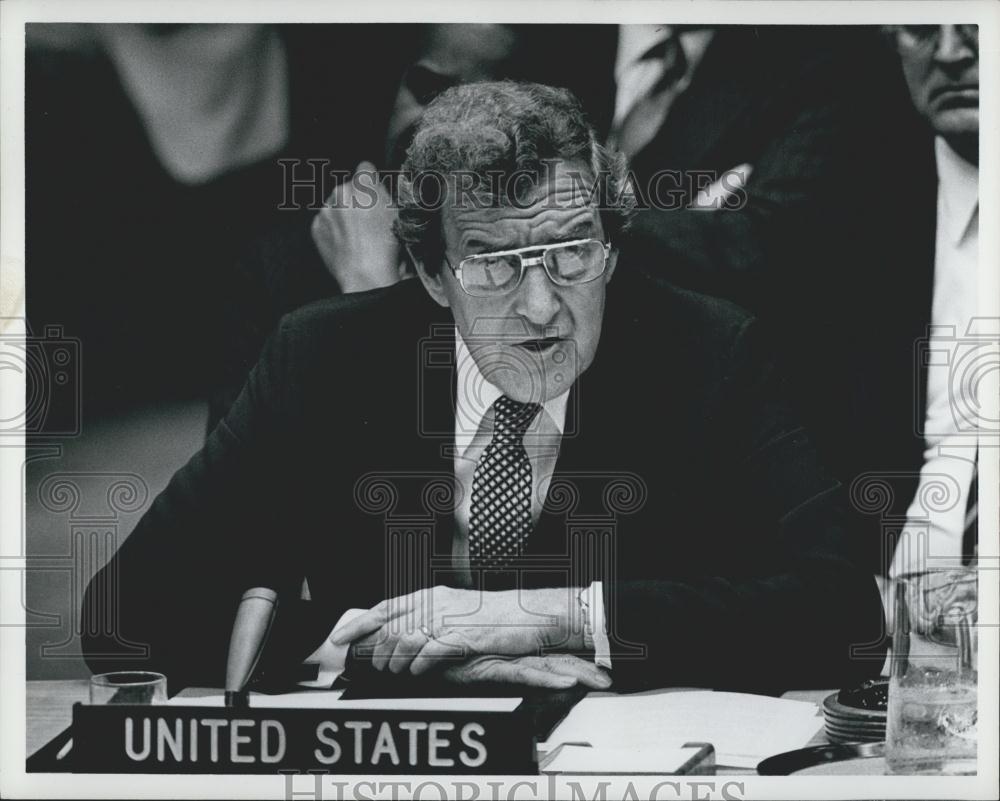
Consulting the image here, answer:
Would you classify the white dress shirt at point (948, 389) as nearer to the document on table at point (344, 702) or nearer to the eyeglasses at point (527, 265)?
the eyeglasses at point (527, 265)

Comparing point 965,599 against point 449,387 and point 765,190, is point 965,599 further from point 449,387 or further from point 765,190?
point 449,387

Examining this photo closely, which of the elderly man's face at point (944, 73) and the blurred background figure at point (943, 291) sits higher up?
the elderly man's face at point (944, 73)

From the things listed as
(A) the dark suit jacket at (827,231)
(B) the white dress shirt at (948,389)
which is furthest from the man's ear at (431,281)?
(B) the white dress shirt at (948,389)

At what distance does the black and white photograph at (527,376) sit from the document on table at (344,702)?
12 mm

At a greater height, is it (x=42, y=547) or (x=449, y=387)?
(x=449, y=387)

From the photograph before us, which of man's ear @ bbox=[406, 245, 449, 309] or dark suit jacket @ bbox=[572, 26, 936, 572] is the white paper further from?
man's ear @ bbox=[406, 245, 449, 309]

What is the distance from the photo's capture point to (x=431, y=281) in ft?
9.76

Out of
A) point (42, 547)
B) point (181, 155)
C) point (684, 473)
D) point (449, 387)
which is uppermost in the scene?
point (181, 155)

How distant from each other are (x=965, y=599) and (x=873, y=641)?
0.75 feet

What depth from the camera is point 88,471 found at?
3012 mm

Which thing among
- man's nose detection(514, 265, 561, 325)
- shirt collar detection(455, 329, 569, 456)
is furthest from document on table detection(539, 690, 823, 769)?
man's nose detection(514, 265, 561, 325)

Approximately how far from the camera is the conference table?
303 cm

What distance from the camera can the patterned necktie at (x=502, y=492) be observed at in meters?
2.97

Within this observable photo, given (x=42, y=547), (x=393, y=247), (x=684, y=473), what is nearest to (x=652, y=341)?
(x=684, y=473)
